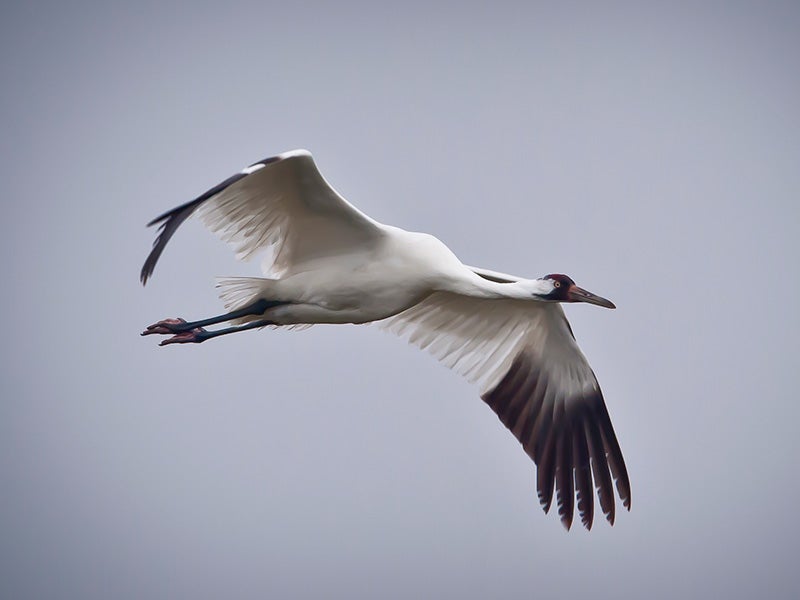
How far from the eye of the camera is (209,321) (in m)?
12.0

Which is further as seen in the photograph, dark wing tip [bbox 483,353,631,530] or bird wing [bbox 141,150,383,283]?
dark wing tip [bbox 483,353,631,530]

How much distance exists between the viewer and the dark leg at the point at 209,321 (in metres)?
11.7

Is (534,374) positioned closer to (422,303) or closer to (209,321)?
(422,303)

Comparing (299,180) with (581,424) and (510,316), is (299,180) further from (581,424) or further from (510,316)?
(581,424)

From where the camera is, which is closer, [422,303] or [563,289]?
[563,289]

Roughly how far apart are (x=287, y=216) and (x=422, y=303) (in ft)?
6.37

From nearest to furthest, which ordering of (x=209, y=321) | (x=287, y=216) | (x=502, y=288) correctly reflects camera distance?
(x=287, y=216) → (x=502, y=288) → (x=209, y=321)

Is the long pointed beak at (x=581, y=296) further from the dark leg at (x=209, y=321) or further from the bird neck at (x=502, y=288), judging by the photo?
the dark leg at (x=209, y=321)

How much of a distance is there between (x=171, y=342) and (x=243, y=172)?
2565mm

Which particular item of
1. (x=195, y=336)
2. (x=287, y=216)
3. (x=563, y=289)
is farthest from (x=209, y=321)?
(x=563, y=289)

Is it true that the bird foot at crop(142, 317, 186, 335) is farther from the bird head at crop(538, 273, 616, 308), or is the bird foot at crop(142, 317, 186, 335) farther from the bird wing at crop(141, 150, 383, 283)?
the bird head at crop(538, 273, 616, 308)

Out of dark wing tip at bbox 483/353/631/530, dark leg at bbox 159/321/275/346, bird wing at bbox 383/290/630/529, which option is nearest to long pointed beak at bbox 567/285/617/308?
bird wing at bbox 383/290/630/529

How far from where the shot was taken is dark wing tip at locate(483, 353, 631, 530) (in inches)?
490

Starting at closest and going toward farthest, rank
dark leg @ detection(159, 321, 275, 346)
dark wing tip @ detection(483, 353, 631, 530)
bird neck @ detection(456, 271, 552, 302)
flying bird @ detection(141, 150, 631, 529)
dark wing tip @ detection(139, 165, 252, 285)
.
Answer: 1. dark wing tip @ detection(139, 165, 252, 285)
2. flying bird @ detection(141, 150, 631, 529)
3. bird neck @ detection(456, 271, 552, 302)
4. dark leg @ detection(159, 321, 275, 346)
5. dark wing tip @ detection(483, 353, 631, 530)
